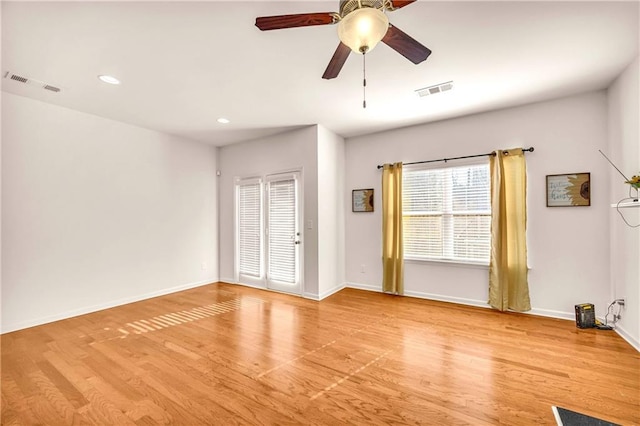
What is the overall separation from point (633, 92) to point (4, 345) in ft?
22.6

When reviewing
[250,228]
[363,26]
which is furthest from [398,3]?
[250,228]

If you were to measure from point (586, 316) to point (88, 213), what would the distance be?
6.51 meters

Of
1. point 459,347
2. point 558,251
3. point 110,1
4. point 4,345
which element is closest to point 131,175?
point 4,345

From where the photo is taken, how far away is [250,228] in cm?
540

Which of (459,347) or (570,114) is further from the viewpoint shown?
(570,114)

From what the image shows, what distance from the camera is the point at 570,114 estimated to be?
3508mm

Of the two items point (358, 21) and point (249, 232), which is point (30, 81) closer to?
point (249, 232)

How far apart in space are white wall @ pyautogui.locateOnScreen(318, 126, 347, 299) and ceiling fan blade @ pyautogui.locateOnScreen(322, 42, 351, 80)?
244 cm

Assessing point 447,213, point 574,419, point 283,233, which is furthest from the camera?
point 283,233

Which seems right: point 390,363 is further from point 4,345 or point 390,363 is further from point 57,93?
point 57,93

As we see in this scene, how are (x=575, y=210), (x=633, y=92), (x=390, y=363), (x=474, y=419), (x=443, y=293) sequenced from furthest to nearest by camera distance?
(x=443, y=293)
(x=575, y=210)
(x=633, y=92)
(x=390, y=363)
(x=474, y=419)

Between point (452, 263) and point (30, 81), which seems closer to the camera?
point (30, 81)

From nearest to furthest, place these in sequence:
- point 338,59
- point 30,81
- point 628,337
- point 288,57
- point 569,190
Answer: point 338,59, point 288,57, point 628,337, point 30,81, point 569,190

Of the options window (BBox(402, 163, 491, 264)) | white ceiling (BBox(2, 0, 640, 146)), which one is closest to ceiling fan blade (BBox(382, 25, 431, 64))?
white ceiling (BBox(2, 0, 640, 146))
